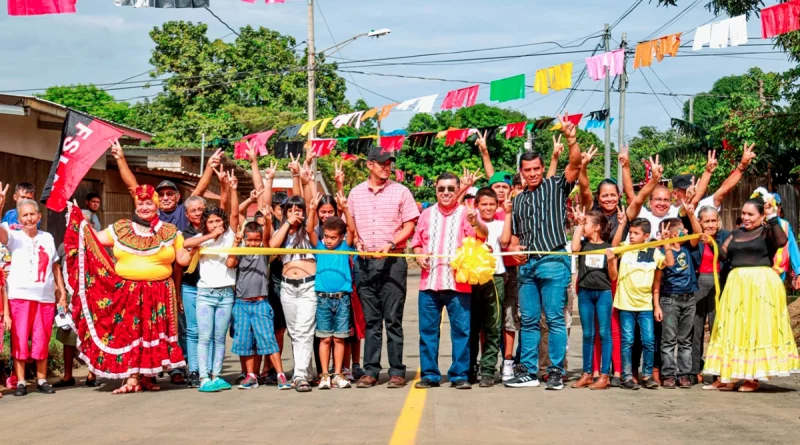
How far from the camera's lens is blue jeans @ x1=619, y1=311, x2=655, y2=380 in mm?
9742

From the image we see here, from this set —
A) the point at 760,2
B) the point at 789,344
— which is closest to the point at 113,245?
the point at 789,344

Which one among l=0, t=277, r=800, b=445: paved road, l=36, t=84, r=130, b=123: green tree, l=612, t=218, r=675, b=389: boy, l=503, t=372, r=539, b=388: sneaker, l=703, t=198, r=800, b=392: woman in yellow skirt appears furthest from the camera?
l=36, t=84, r=130, b=123: green tree

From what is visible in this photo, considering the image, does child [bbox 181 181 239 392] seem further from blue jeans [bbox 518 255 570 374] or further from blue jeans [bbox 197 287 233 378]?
blue jeans [bbox 518 255 570 374]

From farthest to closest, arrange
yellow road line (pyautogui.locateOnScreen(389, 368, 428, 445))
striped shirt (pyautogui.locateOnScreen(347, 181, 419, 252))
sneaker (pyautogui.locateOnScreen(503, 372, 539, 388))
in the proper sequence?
striped shirt (pyautogui.locateOnScreen(347, 181, 419, 252)), sneaker (pyautogui.locateOnScreen(503, 372, 539, 388)), yellow road line (pyautogui.locateOnScreen(389, 368, 428, 445))

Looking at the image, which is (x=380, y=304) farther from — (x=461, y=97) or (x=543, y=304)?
(x=461, y=97)

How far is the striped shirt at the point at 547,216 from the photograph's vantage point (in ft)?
32.0

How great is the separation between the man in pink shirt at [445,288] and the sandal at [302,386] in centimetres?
107

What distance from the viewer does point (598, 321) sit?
9.88 m

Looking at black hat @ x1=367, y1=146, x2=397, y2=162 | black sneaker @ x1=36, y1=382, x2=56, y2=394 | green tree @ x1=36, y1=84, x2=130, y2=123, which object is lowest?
black sneaker @ x1=36, y1=382, x2=56, y2=394

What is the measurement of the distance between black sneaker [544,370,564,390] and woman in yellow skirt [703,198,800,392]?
145cm

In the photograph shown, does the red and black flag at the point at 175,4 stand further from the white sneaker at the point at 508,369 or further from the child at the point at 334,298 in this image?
the white sneaker at the point at 508,369

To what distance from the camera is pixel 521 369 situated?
9.78m

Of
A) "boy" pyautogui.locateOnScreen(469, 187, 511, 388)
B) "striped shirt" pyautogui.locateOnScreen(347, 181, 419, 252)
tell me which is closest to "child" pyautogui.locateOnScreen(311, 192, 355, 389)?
"striped shirt" pyautogui.locateOnScreen(347, 181, 419, 252)

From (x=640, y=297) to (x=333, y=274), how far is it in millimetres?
2998
